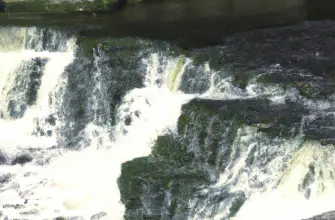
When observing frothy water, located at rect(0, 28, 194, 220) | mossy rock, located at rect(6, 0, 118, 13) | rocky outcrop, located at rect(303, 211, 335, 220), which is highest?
mossy rock, located at rect(6, 0, 118, 13)

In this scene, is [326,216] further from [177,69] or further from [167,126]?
[177,69]

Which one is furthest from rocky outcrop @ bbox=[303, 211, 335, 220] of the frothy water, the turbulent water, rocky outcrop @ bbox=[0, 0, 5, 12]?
rocky outcrop @ bbox=[0, 0, 5, 12]

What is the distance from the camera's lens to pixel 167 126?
526 inches

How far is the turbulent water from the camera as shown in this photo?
11133mm

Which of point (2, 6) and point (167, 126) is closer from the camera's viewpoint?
point (167, 126)

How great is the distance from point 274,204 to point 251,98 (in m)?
3.31

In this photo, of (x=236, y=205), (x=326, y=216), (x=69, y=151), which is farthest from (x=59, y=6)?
(x=326, y=216)

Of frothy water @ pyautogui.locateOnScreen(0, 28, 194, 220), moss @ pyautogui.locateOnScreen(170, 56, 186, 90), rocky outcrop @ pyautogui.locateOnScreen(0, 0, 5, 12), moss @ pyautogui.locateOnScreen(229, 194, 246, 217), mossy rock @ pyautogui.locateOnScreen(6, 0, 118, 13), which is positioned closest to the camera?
moss @ pyautogui.locateOnScreen(229, 194, 246, 217)

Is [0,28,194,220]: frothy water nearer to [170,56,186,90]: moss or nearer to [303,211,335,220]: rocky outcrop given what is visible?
[170,56,186,90]: moss

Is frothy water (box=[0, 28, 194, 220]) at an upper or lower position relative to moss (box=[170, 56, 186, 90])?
lower

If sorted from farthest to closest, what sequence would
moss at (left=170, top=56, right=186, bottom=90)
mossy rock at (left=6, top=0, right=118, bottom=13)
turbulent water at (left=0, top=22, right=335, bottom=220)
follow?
mossy rock at (left=6, top=0, right=118, bottom=13) → moss at (left=170, top=56, right=186, bottom=90) → turbulent water at (left=0, top=22, right=335, bottom=220)

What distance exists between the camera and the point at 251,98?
12953 mm

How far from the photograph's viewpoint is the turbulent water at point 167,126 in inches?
438

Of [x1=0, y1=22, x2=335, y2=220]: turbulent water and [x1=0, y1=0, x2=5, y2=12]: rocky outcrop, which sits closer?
[x1=0, y1=22, x2=335, y2=220]: turbulent water
